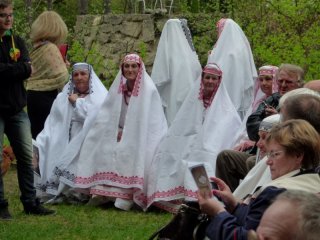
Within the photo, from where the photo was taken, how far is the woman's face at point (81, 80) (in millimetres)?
8609

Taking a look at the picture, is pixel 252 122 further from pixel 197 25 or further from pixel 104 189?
pixel 197 25

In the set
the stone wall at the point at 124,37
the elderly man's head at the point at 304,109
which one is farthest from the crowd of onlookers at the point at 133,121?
the stone wall at the point at 124,37

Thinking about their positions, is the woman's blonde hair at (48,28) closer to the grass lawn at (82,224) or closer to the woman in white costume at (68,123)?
the woman in white costume at (68,123)

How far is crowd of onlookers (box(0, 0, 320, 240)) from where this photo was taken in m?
6.90

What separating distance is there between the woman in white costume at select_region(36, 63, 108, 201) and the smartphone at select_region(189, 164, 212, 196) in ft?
15.1

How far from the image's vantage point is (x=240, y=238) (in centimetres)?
363

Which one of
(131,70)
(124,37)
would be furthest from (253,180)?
(124,37)

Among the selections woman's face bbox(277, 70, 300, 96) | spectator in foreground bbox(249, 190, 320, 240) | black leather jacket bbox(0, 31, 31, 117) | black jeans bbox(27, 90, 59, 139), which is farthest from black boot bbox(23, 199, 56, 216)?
spectator in foreground bbox(249, 190, 320, 240)

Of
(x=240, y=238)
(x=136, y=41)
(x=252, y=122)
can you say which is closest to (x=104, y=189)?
(x=252, y=122)

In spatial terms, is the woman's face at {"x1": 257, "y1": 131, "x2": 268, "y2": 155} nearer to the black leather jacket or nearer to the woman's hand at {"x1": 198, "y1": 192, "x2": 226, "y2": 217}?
the woman's hand at {"x1": 198, "y1": 192, "x2": 226, "y2": 217}

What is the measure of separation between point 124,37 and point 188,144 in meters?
6.24

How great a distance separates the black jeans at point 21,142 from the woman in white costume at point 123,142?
3.64 feet

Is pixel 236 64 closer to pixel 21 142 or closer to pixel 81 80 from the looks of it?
pixel 81 80

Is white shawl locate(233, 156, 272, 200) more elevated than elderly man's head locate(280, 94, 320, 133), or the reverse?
elderly man's head locate(280, 94, 320, 133)
